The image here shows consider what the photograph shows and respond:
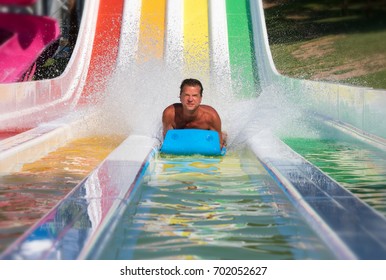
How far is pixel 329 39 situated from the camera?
19375 mm

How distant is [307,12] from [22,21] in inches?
550

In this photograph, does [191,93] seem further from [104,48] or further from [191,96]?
[104,48]

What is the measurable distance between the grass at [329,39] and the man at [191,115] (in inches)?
376

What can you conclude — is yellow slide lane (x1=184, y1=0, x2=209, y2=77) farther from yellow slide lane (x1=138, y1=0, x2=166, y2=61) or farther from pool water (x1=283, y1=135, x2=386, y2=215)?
pool water (x1=283, y1=135, x2=386, y2=215)

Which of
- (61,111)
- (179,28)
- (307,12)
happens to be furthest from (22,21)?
(307,12)

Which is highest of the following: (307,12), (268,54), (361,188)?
(307,12)

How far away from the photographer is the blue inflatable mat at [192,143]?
14.6ft

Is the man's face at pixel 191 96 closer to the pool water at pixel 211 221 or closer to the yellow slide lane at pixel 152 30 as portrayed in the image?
the pool water at pixel 211 221

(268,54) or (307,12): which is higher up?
(307,12)

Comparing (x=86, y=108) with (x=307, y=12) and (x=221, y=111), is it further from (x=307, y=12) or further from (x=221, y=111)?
(x=307, y=12)

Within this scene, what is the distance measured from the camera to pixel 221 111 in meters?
6.42

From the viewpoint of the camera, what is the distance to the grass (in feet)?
52.5
